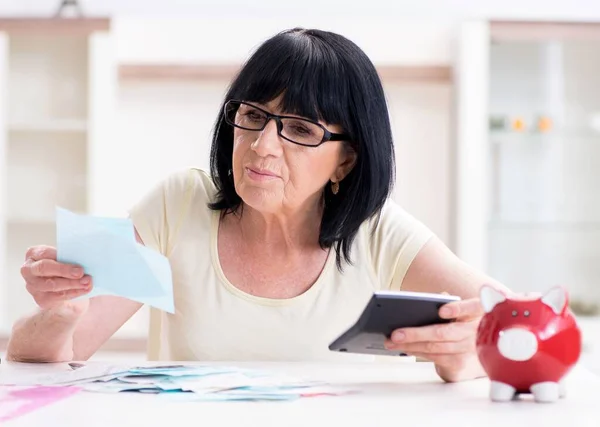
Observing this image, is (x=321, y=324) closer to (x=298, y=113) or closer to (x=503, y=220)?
(x=298, y=113)

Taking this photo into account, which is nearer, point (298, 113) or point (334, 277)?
point (298, 113)

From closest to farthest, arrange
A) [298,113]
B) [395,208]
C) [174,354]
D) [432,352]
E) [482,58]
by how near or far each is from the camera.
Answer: [432,352] < [298,113] < [174,354] < [395,208] < [482,58]

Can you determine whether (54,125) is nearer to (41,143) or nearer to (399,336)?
(41,143)

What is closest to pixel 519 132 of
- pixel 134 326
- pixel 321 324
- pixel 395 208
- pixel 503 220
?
pixel 503 220

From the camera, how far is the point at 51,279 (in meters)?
1.44

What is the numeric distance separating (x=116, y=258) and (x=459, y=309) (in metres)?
0.48

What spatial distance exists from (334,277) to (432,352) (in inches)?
18.3

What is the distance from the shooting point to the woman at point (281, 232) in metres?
1.69

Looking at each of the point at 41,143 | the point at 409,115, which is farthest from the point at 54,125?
the point at 409,115

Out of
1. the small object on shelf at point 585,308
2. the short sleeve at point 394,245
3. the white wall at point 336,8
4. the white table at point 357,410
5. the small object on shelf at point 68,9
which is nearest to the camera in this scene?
the white table at point 357,410

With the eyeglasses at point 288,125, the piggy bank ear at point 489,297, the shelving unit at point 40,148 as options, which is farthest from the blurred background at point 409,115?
the piggy bank ear at point 489,297

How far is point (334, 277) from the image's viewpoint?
183 centimetres

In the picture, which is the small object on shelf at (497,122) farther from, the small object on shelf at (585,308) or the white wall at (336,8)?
the small object on shelf at (585,308)

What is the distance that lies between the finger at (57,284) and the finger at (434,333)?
0.45 m
